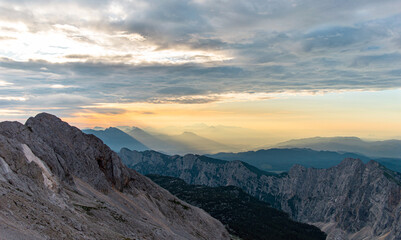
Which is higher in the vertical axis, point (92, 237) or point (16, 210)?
point (16, 210)

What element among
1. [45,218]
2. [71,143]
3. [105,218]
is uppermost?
[71,143]

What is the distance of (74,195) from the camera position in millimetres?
98250

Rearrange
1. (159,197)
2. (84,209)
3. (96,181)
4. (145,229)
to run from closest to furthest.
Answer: (84,209), (145,229), (96,181), (159,197)

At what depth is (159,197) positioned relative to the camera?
169 meters

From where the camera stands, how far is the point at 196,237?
14988 centimetres

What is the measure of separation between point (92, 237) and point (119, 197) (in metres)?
75.1

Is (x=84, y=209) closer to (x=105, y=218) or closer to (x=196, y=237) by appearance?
→ (x=105, y=218)

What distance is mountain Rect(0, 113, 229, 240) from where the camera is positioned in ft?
195

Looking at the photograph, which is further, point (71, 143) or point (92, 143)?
point (92, 143)

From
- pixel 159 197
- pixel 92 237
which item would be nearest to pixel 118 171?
pixel 159 197

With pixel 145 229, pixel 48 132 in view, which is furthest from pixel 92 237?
pixel 48 132

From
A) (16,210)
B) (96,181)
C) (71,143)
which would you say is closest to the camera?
(16,210)

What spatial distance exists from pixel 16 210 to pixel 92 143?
10344 cm

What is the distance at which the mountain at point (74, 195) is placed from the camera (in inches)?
2343
